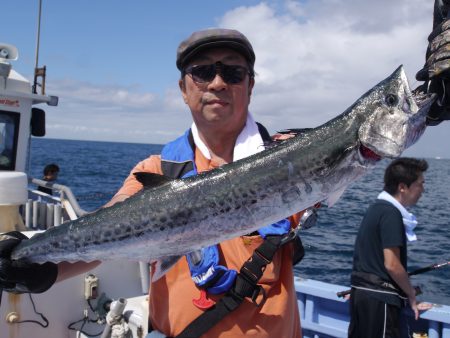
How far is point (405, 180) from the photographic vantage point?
566 cm

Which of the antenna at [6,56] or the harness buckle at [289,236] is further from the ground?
the antenna at [6,56]

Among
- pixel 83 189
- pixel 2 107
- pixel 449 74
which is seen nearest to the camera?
pixel 449 74

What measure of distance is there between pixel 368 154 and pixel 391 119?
0.25 m

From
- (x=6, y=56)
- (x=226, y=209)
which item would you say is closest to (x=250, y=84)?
(x=226, y=209)

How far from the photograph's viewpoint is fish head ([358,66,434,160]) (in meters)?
2.69

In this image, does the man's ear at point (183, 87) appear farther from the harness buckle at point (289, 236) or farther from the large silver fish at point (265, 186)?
the harness buckle at point (289, 236)

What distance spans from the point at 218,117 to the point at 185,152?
1.32 feet

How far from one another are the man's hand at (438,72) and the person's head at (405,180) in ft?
9.82

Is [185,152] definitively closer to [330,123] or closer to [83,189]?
[330,123]

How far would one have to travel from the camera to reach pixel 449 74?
2660 mm

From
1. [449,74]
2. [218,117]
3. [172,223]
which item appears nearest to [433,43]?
[449,74]

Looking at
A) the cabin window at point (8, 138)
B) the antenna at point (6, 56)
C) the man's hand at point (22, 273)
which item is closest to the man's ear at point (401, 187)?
the man's hand at point (22, 273)

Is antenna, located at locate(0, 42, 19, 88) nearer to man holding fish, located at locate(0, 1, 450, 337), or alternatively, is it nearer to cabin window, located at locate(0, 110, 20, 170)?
cabin window, located at locate(0, 110, 20, 170)

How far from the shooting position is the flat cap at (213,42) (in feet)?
9.77
